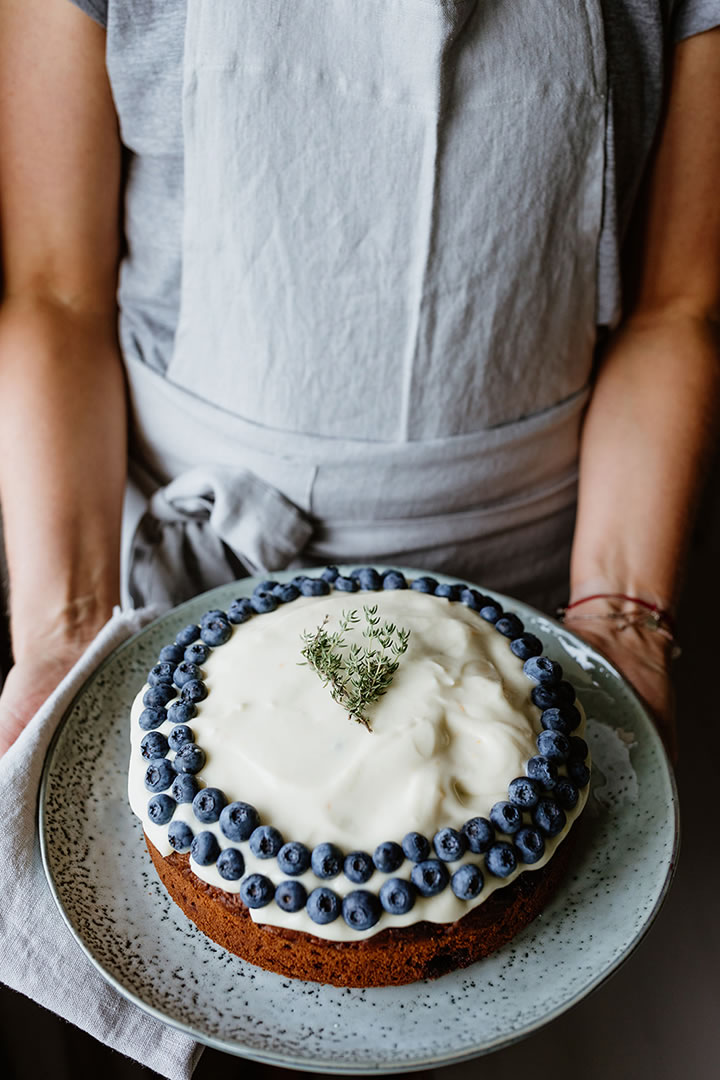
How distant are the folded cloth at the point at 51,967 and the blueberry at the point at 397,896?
0.78 ft

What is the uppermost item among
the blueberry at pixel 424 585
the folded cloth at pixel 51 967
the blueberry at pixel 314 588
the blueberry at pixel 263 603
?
the blueberry at pixel 424 585

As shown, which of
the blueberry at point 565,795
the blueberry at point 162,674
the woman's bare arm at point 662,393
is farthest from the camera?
the woman's bare arm at point 662,393

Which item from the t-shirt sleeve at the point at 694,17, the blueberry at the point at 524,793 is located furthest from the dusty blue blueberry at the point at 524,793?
the t-shirt sleeve at the point at 694,17

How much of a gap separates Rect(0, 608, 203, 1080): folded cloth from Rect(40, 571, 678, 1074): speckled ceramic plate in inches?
1.2

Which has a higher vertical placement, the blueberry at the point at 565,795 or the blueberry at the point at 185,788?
the blueberry at the point at 565,795

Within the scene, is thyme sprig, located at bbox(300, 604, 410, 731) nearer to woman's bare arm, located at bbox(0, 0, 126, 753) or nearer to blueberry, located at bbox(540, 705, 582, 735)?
blueberry, located at bbox(540, 705, 582, 735)

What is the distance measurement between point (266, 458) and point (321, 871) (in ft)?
2.05

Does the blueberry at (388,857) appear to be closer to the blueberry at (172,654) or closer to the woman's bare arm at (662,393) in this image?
the blueberry at (172,654)

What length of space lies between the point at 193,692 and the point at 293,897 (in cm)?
24

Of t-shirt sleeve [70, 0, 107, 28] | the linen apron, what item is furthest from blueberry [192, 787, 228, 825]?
t-shirt sleeve [70, 0, 107, 28]

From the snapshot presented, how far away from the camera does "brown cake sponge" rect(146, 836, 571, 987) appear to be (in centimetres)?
79

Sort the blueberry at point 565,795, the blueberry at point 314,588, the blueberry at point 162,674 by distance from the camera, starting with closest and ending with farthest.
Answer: the blueberry at point 565,795 → the blueberry at point 162,674 → the blueberry at point 314,588

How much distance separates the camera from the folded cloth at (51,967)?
0.81 meters

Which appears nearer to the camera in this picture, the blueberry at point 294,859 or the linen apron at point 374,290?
the blueberry at point 294,859
